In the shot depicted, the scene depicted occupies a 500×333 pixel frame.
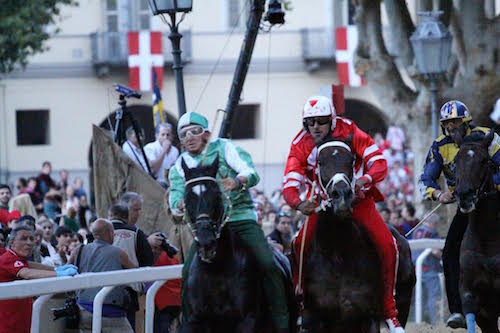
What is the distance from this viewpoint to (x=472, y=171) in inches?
486

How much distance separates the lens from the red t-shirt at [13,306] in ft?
37.3

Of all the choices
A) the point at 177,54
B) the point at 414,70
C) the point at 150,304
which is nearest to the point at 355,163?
the point at 150,304

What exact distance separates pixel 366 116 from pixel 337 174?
34.7 metres

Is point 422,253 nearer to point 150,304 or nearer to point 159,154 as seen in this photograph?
point 159,154

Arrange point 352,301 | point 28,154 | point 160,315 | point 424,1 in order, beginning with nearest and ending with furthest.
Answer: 1. point 352,301
2. point 160,315
3. point 424,1
4. point 28,154

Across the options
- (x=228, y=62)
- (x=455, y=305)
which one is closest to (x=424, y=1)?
(x=455, y=305)

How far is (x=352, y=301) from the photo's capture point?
438 inches

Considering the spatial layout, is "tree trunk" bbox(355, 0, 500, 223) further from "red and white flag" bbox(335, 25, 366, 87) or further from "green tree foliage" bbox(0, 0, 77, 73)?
"red and white flag" bbox(335, 25, 366, 87)

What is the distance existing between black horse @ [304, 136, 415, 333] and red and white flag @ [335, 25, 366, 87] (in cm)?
3089

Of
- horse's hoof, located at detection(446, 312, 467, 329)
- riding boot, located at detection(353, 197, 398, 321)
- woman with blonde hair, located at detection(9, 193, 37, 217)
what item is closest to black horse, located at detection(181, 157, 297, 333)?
riding boot, located at detection(353, 197, 398, 321)

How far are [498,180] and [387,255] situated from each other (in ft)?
5.55

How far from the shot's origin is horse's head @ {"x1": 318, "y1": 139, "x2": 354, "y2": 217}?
10.5 metres

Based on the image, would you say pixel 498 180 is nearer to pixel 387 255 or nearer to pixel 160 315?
pixel 387 255

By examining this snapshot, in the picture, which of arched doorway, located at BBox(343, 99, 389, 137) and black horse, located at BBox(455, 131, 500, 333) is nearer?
black horse, located at BBox(455, 131, 500, 333)
